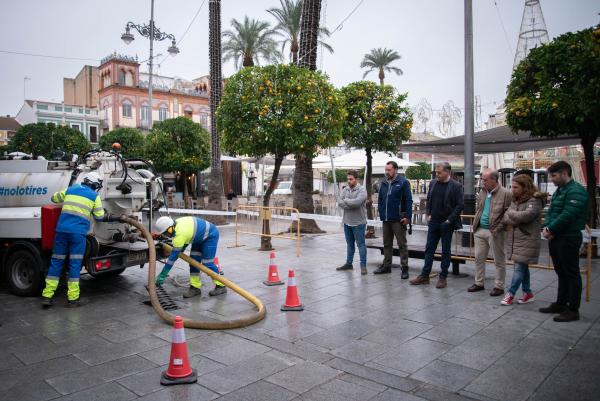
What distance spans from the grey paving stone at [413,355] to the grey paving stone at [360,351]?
10cm

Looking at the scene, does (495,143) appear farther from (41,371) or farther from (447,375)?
(41,371)

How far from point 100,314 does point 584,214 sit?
19.9 feet

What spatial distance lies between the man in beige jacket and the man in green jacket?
0.90 m

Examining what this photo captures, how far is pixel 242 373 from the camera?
4.14 meters

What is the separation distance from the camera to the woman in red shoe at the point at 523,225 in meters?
5.89

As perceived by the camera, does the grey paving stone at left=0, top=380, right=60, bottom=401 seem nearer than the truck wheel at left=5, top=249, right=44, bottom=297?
Yes

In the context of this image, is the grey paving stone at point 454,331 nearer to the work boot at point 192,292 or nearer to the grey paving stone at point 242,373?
the grey paving stone at point 242,373

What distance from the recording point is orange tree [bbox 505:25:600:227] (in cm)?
815

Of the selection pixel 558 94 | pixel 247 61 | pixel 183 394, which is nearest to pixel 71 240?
pixel 183 394

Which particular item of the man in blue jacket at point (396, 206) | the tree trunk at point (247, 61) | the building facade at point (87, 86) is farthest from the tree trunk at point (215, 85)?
the building facade at point (87, 86)

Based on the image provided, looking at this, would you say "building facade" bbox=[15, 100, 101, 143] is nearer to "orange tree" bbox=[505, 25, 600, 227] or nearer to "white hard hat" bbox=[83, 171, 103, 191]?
Answer: "white hard hat" bbox=[83, 171, 103, 191]

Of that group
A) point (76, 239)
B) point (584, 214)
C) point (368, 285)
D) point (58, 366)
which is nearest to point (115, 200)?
point (76, 239)

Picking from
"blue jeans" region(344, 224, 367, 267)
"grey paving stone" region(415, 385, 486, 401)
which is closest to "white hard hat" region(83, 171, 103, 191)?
"blue jeans" region(344, 224, 367, 267)

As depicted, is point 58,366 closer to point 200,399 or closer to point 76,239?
point 200,399
